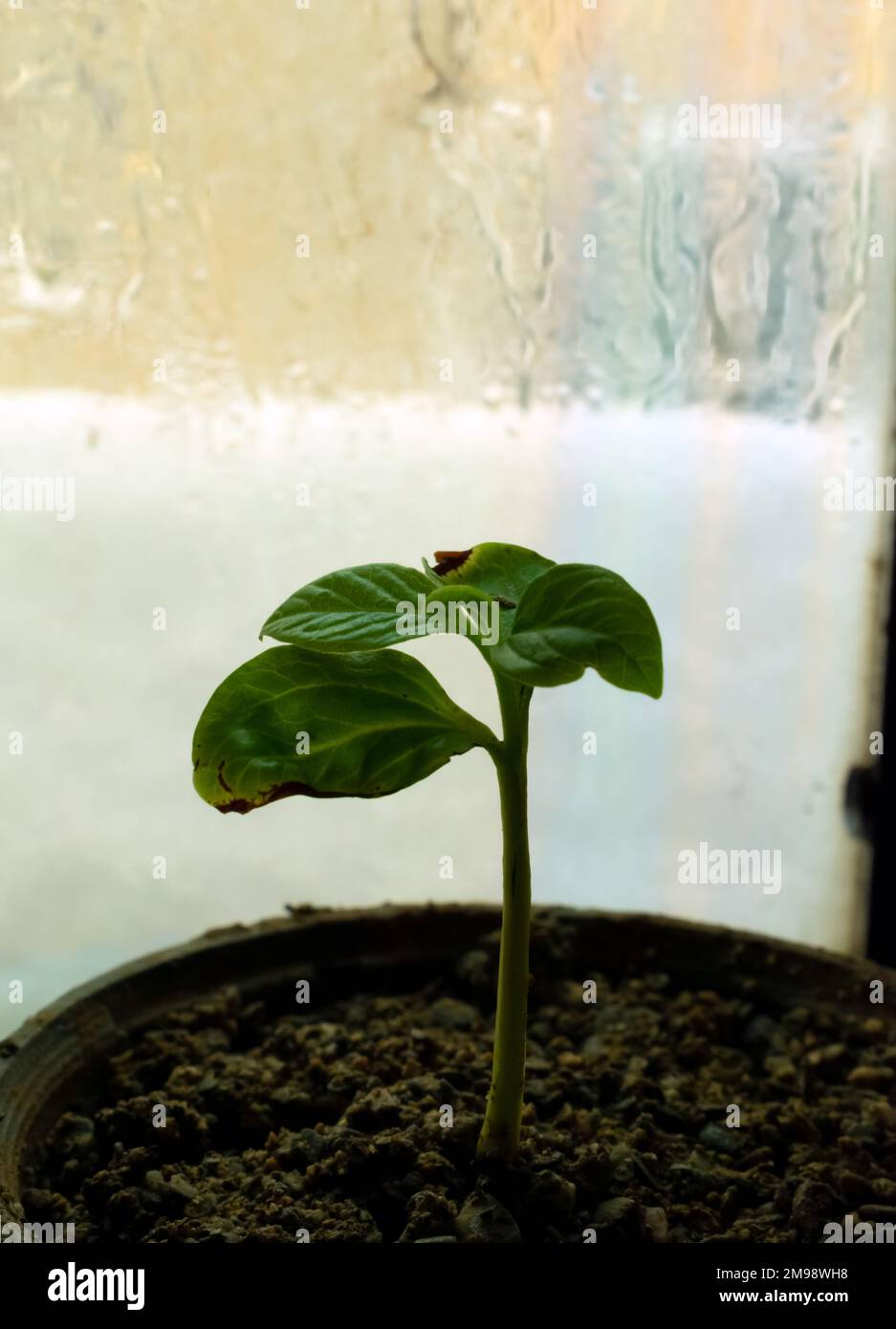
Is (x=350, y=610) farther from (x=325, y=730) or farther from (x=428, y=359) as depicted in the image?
(x=428, y=359)

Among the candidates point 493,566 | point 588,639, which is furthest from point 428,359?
point 588,639

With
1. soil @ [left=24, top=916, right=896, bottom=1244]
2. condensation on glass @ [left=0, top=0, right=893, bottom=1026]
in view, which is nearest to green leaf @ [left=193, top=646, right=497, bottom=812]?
soil @ [left=24, top=916, right=896, bottom=1244]

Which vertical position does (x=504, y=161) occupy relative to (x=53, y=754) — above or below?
above

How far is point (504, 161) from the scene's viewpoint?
3.84 ft

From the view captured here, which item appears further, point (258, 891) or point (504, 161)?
point (258, 891)

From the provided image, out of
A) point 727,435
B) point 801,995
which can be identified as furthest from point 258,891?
point 727,435

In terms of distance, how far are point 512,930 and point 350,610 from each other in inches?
7.8

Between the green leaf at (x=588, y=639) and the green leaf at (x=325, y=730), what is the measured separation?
0.08 m

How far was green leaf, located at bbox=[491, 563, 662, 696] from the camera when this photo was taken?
57 centimetres

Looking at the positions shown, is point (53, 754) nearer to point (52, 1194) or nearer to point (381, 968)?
point (381, 968)

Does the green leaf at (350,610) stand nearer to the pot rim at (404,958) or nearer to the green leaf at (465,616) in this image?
the green leaf at (465,616)

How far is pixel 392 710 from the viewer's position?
0.65 metres
